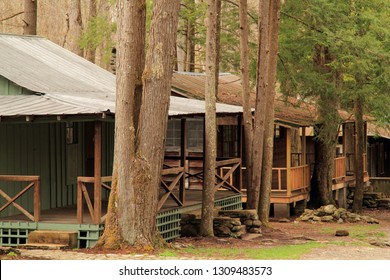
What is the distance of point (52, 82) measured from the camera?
22391 mm

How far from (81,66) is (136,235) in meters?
9.60

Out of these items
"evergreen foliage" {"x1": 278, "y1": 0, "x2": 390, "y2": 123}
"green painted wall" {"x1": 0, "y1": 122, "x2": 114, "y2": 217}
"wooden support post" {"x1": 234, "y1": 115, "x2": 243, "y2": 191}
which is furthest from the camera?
"evergreen foliage" {"x1": 278, "y1": 0, "x2": 390, "y2": 123}

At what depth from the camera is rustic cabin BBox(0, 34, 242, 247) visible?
18688mm

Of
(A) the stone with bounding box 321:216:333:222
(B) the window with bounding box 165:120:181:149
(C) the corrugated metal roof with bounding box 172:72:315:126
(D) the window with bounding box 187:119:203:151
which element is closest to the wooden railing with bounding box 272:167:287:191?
(C) the corrugated metal roof with bounding box 172:72:315:126

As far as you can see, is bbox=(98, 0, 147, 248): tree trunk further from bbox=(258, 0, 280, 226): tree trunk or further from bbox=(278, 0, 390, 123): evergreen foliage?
bbox=(278, 0, 390, 123): evergreen foliage

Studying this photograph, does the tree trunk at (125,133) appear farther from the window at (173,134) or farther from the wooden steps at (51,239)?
the window at (173,134)

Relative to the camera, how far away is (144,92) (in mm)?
18375

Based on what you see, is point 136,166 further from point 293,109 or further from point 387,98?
point 293,109

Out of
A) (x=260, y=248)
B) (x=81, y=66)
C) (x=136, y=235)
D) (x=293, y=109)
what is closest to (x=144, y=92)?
(x=136, y=235)

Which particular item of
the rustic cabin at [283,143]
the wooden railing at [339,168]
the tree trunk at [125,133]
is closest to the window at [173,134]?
the rustic cabin at [283,143]

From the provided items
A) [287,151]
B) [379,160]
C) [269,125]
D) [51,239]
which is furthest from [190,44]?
[51,239]

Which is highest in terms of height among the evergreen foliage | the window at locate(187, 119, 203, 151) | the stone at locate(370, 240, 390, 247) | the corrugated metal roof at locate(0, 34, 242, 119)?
the evergreen foliage

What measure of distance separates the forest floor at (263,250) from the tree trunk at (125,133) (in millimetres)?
548

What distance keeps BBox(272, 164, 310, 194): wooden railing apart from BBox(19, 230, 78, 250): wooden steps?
1535cm
